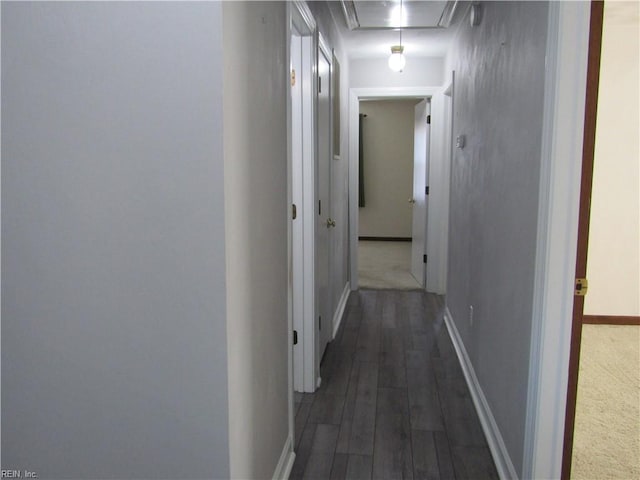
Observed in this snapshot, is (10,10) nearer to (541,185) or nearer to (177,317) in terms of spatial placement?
(177,317)

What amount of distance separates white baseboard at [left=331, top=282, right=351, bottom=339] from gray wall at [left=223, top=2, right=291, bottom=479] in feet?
6.41

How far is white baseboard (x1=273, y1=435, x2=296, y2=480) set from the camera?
2125 mm

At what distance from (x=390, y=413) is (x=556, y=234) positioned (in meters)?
1.47

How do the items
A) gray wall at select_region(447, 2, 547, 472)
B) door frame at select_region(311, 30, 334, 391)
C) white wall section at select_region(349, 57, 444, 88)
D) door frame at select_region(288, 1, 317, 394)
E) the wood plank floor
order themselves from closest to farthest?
gray wall at select_region(447, 2, 547, 472) < the wood plank floor < door frame at select_region(288, 1, 317, 394) < door frame at select_region(311, 30, 334, 391) < white wall section at select_region(349, 57, 444, 88)

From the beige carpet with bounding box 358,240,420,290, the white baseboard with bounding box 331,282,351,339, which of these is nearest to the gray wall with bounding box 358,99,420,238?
→ the beige carpet with bounding box 358,240,420,290

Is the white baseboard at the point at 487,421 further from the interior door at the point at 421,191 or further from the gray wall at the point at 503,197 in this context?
the interior door at the point at 421,191

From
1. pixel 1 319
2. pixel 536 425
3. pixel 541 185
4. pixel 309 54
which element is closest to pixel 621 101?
pixel 309 54

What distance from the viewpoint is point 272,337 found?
1999 millimetres

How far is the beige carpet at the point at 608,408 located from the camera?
2.35 metres

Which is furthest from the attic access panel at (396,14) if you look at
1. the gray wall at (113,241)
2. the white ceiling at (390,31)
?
the gray wall at (113,241)

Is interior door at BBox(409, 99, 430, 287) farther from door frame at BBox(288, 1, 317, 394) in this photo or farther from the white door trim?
the white door trim

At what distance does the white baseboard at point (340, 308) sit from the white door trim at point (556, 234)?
2.26m

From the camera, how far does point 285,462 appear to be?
7.36 feet

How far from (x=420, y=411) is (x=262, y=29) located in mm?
2063
